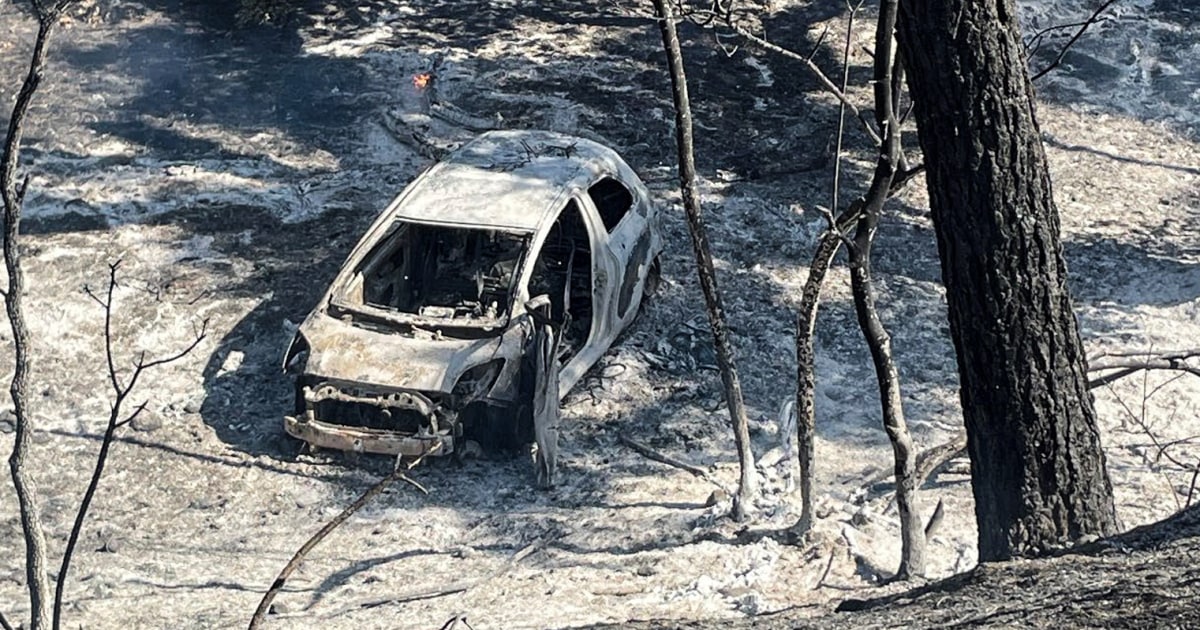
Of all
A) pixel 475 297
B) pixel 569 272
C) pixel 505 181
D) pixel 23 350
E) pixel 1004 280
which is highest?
pixel 1004 280

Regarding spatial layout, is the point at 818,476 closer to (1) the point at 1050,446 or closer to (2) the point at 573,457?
(2) the point at 573,457

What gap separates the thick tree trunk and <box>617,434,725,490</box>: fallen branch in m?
3.12

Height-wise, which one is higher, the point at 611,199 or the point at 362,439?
the point at 611,199

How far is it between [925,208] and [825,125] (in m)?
1.89

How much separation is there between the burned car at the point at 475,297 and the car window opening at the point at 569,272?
0.01m

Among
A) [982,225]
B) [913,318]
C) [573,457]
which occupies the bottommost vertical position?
[573,457]

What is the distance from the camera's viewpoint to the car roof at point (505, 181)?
8836 mm

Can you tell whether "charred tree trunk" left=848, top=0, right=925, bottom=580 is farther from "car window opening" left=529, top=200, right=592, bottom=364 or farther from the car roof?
"car window opening" left=529, top=200, right=592, bottom=364

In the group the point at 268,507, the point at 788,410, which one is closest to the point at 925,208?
the point at 788,410

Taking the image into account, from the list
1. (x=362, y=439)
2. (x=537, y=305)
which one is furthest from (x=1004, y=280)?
(x=362, y=439)

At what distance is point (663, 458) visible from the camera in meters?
8.53

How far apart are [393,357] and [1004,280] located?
434 cm

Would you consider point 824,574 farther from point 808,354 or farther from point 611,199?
point 611,199

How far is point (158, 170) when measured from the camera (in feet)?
41.6
